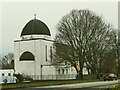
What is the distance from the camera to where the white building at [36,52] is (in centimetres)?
7850

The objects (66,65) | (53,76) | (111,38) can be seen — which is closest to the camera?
(111,38)

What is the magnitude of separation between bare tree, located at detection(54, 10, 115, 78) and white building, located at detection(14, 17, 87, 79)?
2361 cm

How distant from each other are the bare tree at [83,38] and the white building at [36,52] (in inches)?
930

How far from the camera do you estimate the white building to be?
78500mm

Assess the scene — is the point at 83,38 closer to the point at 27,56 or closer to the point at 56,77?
the point at 56,77

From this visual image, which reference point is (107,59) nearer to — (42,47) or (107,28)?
(107,28)

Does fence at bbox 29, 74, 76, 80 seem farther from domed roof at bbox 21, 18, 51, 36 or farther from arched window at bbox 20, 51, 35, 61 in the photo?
domed roof at bbox 21, 18, 51, 36

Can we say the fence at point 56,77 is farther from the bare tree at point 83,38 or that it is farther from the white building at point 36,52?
the bare tree at point 83,38

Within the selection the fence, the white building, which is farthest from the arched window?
the fence

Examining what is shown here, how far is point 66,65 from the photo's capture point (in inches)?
2275

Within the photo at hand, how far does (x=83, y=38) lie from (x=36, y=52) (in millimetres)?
28013

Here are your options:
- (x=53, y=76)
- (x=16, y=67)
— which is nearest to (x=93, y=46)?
(x=53, y=76)

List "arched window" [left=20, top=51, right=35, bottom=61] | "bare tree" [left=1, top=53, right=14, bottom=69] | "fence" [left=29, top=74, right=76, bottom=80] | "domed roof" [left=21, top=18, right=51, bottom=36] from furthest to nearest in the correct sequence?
"bare tree" [left=1, top=53, right=14, bottom=69]
"arched window" [left=20, top=51, right=35, bottom=61]
"domed roof" [left=21, top=18, right=51, bottom=36]
"fence" [left=29, top=74, right=76, bottom=80]

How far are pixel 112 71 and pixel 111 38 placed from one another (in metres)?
10.6
